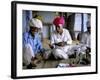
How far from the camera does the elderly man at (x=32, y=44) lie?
5.71 feet

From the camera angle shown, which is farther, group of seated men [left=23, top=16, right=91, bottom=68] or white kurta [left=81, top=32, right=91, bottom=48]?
white kurta [left=81, top=32, right=91, bottom=48]

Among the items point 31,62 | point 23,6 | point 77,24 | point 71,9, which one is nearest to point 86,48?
point 77,24

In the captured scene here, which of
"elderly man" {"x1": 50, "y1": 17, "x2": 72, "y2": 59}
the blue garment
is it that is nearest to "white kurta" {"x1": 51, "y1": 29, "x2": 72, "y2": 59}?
"elderly man" {"x1": 50, "y1": 17, "x2": 72, "y2": 59}

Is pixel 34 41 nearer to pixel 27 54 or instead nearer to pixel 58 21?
pixel 27 54

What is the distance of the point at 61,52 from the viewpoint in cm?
185

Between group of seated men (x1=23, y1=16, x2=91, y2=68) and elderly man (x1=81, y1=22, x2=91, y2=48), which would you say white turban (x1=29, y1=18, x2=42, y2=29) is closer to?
group of seated men (x1=23, y1=16, x2=91, y2=68)

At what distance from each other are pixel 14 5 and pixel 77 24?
0.56 m

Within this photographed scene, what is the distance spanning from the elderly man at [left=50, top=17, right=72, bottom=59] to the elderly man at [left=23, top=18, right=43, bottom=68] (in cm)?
12

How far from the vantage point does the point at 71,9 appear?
188 cm

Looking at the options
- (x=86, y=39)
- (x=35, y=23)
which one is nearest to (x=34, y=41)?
(x=35, y=23)

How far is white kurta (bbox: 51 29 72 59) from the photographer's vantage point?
6.02 feet

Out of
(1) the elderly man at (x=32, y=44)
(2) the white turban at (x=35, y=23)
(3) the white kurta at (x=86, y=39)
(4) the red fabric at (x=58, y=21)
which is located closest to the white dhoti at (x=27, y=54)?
(1) the elderly man at (x=32, y=44)

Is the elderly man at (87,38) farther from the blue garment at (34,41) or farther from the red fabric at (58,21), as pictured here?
the blue garment at (34,41)
